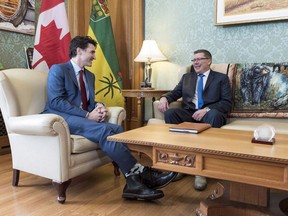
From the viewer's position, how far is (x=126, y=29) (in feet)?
11.9

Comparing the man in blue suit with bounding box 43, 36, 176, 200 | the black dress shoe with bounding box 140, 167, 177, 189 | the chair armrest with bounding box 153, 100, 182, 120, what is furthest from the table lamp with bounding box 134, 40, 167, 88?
the black dress shoe with bounding box 140, 167, 177, 189

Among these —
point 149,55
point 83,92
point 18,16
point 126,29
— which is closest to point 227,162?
point 83,92

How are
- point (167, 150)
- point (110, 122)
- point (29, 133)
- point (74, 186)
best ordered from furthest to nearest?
point (110, 122) → point (74, 186) → point (29, 133) → point (167, 150)

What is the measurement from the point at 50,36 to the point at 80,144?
1.60 meters

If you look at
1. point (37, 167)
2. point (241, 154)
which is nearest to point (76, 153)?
point (37, 167)

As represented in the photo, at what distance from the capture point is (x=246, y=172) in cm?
124

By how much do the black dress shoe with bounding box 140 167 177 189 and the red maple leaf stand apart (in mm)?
1746

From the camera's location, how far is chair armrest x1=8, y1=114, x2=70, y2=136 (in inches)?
66.8

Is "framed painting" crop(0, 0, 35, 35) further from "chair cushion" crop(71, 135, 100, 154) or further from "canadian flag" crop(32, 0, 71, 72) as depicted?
"chair cushion" crop(71, 135, 100, 154)

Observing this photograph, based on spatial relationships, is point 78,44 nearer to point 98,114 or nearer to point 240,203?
point 98,114

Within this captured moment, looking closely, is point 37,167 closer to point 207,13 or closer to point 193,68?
point 193,68

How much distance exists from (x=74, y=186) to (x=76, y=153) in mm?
353

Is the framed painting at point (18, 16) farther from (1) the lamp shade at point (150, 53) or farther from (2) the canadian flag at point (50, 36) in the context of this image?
(1) the lamp shade at point (150, 53)

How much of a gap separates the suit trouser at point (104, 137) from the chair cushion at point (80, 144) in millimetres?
34
